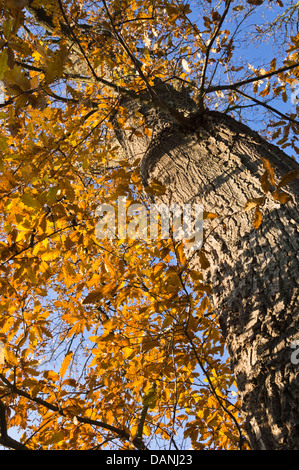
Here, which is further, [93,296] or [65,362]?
[65,362]

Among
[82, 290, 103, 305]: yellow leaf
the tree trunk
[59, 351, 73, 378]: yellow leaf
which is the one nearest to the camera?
the tree trunk

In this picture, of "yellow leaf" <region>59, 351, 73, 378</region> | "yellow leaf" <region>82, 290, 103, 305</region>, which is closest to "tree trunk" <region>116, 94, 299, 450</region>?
"yellow leaf" <region>82, 290, 103, 305</region>

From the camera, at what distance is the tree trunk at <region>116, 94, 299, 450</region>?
98 centimetres

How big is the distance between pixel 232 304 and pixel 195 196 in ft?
2.19

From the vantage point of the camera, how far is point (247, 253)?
4.44 feet

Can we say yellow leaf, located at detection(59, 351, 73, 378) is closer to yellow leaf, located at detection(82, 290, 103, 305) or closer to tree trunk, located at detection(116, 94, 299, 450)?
yellow leaf, located at detection(82, 290, 103, 305)

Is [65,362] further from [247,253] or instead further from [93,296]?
[247,253]

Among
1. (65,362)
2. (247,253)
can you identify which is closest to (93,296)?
(65,362)

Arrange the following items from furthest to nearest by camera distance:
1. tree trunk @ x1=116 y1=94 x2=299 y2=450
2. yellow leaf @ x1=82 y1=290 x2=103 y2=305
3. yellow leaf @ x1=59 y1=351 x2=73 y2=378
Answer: yellow leaf @ x1=59 y1=351 x2=73 y2=378 < yellow leaf @ x1=82 y1=290 x2=103 y2=305 < tree trunk @ x1=116 y1=94 x2=299 y2=450

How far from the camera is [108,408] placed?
2215 millimetres

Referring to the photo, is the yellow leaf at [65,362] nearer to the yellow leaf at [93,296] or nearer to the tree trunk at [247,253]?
the yellow leaf at [93,296]

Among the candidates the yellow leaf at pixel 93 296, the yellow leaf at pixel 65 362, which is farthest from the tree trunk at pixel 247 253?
the yellow leaf at pixel 65 362
